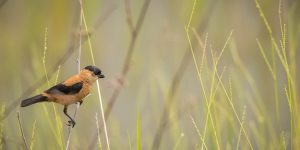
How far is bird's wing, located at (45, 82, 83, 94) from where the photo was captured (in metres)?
1.90

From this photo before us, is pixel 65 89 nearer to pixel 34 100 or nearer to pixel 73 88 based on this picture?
A: pixel 73 88

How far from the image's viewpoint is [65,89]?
1.91 m

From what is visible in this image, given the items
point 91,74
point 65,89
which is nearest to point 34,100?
point 65,89

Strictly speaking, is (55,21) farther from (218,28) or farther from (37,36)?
(218,28)

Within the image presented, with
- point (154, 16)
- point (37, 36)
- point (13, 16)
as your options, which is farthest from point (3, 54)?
point (154, 16)

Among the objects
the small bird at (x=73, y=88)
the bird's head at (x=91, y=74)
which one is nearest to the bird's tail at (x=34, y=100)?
the small bird at (x=73, y=88)

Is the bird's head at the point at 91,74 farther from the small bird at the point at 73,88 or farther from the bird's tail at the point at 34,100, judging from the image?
the bird's tail at the point at 34,100

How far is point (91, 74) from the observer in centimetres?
199

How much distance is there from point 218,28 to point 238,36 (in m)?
0.29

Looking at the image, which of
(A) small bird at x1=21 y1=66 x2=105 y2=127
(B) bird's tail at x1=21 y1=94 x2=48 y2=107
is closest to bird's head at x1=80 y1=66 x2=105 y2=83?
(A) small bird at x1=21 y1=66 x2=105 y2=127

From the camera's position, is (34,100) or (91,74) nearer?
(34,100)

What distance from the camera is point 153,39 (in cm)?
565

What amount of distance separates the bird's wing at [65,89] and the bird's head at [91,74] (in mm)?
34

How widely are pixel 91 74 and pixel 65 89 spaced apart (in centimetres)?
11
